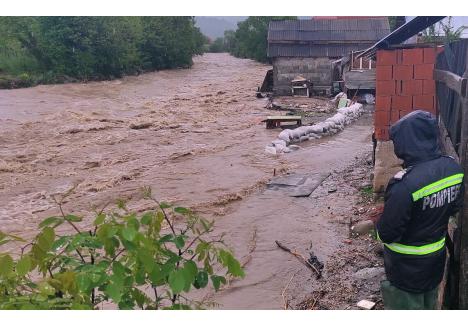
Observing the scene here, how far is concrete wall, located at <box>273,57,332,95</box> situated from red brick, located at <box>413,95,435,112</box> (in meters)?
15.3

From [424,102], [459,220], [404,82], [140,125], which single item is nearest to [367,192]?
[424,102]

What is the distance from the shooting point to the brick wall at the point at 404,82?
5984mm

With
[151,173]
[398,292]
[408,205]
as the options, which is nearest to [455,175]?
[408,205]

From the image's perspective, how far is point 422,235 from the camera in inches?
114

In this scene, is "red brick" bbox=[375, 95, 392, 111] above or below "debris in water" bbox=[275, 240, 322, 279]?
above

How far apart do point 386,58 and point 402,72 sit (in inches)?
10.5

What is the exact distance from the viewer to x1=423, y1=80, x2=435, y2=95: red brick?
236 inches

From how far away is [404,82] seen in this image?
6.18m

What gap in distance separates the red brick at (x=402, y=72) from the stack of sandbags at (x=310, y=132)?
5.46 metres

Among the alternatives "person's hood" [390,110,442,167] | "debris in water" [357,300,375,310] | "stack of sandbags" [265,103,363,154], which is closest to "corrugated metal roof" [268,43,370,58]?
"stack of sandbags" [265,103,363,154]

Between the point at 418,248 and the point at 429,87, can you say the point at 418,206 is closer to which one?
the point at 418,248

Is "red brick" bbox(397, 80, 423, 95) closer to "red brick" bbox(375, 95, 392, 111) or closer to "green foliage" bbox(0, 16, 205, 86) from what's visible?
"red brick" bbox(375, 95, 392, 111)
